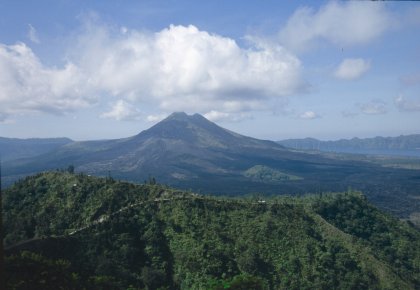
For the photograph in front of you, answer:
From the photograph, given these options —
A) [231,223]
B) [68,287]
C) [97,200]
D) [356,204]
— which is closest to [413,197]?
[356,204]

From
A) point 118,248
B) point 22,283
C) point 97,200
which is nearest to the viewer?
point 22,283

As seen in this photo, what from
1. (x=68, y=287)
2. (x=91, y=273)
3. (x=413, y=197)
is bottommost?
(x=413, y=197)

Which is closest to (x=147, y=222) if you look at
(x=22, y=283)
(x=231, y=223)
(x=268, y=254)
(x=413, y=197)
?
(x=231, y=223)

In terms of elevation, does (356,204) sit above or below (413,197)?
above

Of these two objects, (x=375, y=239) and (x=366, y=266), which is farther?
(x=375, y=239)

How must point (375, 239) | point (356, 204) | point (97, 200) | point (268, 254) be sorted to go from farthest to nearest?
point (356, 204) < point (375, 239) < point (97, 200) < point (268, 254)

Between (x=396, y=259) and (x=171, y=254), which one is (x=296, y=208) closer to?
(x=396, y=259)

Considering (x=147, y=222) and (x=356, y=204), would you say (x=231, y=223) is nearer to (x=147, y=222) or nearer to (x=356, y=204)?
(x=147, y=222)
